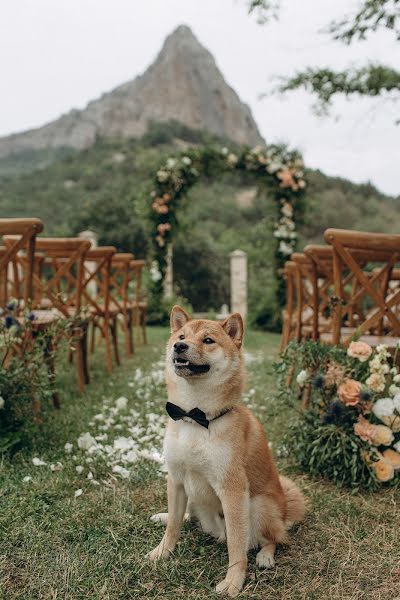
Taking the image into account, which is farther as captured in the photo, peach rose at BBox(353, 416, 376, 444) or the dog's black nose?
peach rose at BBox(353, 416, 376, 444)

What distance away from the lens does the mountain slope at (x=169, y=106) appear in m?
46.3

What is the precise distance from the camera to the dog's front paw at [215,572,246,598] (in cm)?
190

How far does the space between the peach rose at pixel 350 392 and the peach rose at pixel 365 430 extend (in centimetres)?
13

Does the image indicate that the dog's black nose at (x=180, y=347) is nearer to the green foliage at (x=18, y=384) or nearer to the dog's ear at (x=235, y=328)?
the dog's ear at (x=235, y=328)

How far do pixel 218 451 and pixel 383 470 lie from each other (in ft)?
4.25

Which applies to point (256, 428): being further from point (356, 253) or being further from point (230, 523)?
point (356, 253)

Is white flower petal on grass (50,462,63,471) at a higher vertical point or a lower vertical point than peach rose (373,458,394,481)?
lower

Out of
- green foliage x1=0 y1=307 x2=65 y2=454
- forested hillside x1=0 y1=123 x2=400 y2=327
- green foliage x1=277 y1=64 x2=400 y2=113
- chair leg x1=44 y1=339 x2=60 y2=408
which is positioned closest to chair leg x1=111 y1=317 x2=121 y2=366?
chair leg x1=44 y1=339 x2=60 y2=408

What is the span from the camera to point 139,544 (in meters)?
2.23

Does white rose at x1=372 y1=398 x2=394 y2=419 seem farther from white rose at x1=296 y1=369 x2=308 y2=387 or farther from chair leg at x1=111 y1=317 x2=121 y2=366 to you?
chair leg at x1=111 y1=317 x2=121 y2=366

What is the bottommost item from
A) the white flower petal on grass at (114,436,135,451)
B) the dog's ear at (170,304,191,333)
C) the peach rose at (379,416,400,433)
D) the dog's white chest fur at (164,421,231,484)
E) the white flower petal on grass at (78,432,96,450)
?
the white flower petal on grass at (114,436,135,451)

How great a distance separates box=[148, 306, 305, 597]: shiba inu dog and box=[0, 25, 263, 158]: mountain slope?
44.5m

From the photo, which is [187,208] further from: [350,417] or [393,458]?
[393,458]

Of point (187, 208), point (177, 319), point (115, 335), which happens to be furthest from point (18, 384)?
point (187, 208)
